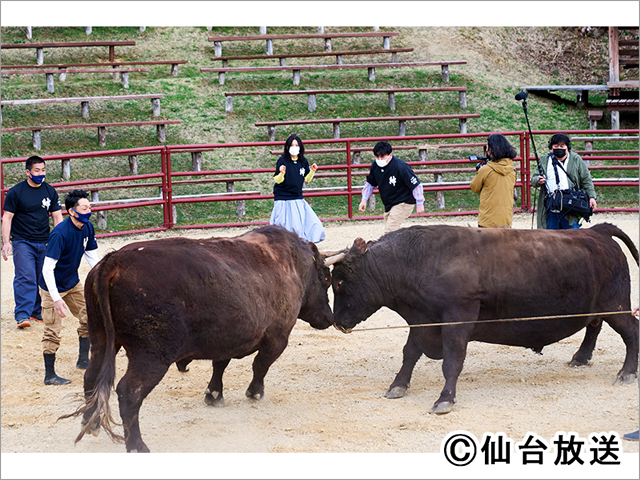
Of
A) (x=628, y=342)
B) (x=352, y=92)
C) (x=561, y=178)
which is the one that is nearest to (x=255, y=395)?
(x=628, y=342)

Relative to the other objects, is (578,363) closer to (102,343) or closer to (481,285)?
(481,285)

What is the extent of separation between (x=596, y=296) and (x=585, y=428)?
139 cm

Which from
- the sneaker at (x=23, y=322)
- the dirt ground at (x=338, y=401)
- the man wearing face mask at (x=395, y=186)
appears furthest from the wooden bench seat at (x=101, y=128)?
the dirt ground at (x=338, y=401)

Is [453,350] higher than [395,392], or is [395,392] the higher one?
[453,350]

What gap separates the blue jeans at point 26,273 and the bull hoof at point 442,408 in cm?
446

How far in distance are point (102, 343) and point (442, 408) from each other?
7.97 feet

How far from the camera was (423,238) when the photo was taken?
5.96m

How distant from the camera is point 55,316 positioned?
6.22 meters

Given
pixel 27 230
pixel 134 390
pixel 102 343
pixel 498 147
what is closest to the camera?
pixel 134 390

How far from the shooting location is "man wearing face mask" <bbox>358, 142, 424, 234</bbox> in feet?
26.6

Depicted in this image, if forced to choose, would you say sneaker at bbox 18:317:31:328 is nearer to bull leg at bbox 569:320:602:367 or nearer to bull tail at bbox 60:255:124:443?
bull tail at bbox 60:255:124:443

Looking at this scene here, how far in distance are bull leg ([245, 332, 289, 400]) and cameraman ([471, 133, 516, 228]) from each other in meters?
2.63

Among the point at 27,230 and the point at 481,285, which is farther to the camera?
the point at 27,230

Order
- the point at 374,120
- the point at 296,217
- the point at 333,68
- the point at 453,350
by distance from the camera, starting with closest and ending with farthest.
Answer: the point at 453,350 < the point at 296,217 < the point at 374,120 < the point at 333,68
